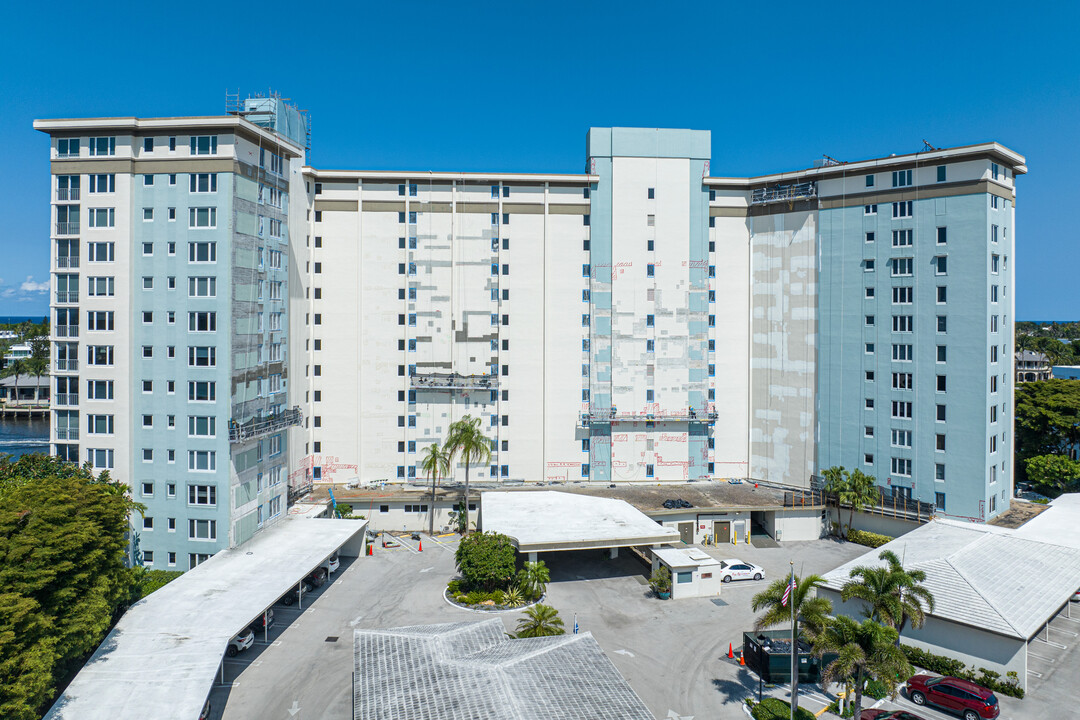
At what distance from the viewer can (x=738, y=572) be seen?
1764 inches

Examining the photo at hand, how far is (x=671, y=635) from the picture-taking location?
3628 cm

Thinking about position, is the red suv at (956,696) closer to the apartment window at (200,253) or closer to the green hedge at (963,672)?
the green hedge at (963,672)

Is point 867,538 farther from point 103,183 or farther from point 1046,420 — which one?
point 103,183

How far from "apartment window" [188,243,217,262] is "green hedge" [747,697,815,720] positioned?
40.0m

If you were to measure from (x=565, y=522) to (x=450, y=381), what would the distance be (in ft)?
59.7

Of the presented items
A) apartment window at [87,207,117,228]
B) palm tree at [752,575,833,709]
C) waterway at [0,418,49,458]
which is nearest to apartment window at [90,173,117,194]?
apartment window at [87,207,117,228]

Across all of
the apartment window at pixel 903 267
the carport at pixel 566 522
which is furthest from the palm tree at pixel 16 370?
the apartment window at pixel 903 267

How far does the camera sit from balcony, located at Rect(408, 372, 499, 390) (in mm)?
58219

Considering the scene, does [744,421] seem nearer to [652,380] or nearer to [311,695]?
[652,380]

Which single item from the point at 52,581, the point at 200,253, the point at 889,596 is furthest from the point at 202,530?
the point at 889,596

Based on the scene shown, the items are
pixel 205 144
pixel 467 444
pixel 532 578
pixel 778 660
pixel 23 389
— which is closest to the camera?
pixel 778 660

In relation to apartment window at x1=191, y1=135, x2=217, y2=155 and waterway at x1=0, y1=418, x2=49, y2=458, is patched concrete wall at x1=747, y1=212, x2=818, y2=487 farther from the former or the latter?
waterway at x1=0, y1=418, x2=49, y2=458

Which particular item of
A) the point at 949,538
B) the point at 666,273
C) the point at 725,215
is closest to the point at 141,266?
the point at 666,273

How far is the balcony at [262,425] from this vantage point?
41750 millimetres
